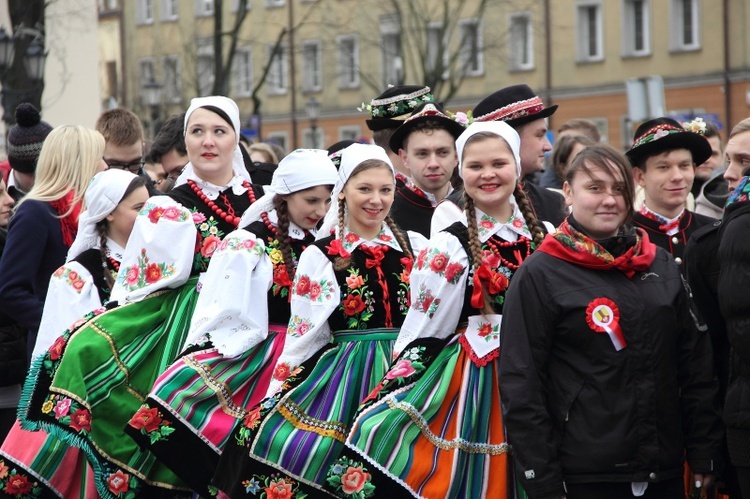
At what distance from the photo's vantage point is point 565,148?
29.0ft

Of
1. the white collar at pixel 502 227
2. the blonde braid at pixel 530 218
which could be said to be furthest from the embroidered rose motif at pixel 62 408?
the blonde braid at pixel 530 218

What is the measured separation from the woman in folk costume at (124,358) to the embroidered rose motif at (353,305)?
1.09m

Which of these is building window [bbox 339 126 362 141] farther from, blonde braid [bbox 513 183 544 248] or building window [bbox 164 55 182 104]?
blonde braid [bbox 513 183 544 248]

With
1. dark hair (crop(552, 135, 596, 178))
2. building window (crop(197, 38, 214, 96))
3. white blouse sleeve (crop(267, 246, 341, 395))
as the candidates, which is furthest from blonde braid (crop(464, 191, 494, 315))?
building window (crop(197, 38, 214, 96))

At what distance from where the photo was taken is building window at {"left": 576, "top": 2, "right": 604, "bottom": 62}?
37.0 m

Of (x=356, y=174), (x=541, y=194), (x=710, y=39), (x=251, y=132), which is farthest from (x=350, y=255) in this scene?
(x=710, y=39)

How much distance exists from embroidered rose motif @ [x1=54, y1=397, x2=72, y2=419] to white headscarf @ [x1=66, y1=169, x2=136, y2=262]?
910 mm

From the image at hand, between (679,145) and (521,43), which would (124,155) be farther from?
(521,43)

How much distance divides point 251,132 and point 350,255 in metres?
22.3

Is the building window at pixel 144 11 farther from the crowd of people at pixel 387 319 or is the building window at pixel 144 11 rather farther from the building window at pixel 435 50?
the crowd of people at pixel 387 319

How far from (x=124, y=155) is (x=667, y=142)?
3.46m

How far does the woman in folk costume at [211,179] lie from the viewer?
21.5ft

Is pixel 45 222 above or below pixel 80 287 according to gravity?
above

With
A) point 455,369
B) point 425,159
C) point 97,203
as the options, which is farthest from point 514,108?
point 97,203
